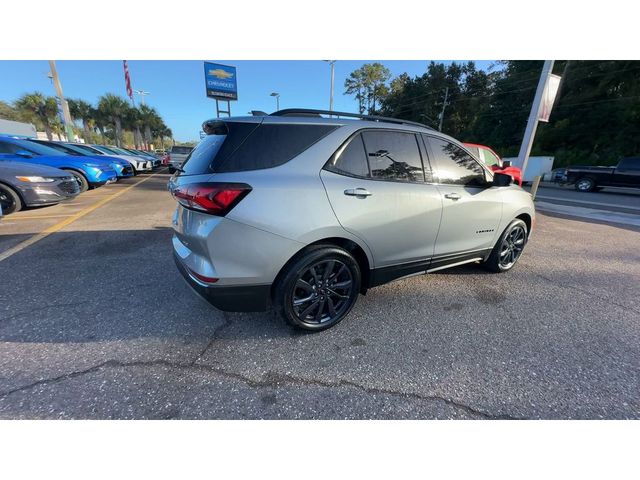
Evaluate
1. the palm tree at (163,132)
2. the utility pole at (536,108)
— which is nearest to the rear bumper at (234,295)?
the utility pole at (536,108)

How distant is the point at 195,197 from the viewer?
1923 millimetres

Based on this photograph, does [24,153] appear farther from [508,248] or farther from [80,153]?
[508,248]

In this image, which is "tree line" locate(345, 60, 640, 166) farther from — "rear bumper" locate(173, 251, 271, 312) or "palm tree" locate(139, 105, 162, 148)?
"palm tree" locate(139, 105, 162, 148)

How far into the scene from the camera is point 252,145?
2006 mm

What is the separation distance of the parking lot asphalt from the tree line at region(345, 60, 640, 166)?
1201 inches

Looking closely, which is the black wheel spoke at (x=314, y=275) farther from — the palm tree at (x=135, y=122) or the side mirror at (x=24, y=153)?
the palm tree at (x=135, y=122)

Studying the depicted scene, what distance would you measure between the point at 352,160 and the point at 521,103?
42548 mm

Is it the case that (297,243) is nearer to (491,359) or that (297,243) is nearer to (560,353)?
(491,359)

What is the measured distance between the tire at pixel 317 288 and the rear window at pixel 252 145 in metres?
0.77

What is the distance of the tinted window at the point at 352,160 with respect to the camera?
86.5 inches

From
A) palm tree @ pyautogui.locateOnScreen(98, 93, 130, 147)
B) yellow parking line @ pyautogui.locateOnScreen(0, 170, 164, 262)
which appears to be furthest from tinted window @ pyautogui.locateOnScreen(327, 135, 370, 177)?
palm tree @ pyautogui.locateOnScreen(98, 93, 130, 147)

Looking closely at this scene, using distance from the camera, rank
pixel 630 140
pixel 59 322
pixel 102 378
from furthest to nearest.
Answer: pixel 630 140
pixel 59 322
pixel 102 378

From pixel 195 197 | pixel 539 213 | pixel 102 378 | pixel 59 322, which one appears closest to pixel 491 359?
pixel 195 197

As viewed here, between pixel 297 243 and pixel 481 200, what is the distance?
7.35 feet
